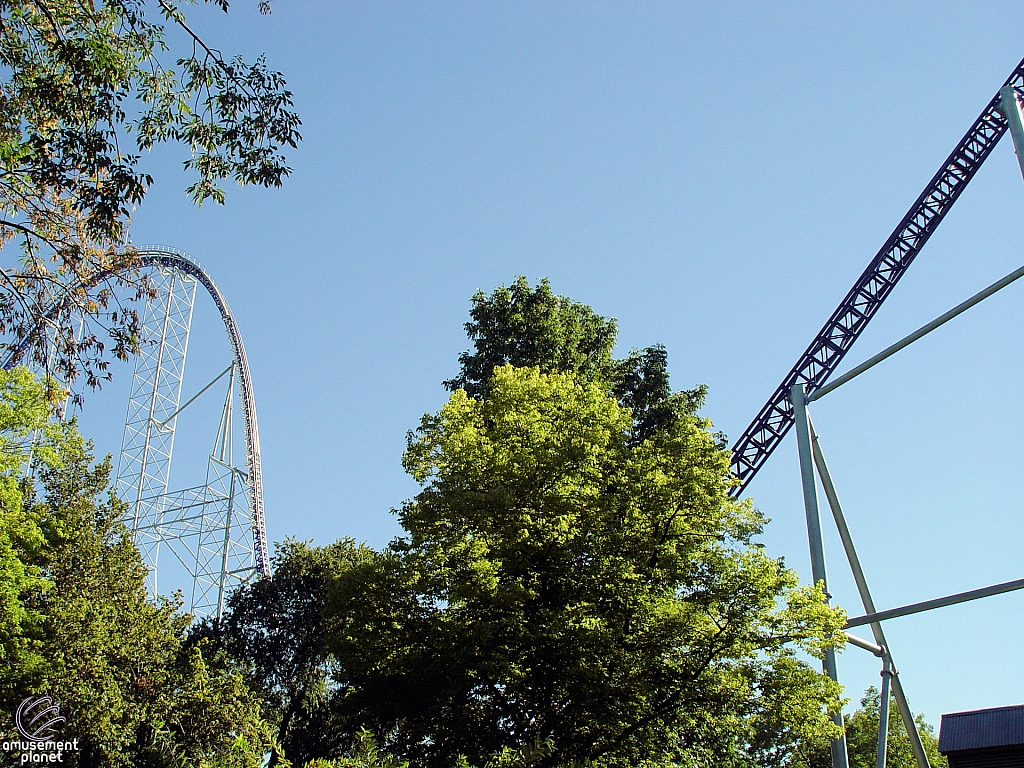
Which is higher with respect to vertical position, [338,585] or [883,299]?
[883,299]

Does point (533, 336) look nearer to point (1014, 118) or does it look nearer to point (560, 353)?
point (560, 353)

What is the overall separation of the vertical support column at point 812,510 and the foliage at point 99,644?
9.89m

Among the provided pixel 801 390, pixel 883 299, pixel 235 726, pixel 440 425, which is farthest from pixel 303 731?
pixel 883 299

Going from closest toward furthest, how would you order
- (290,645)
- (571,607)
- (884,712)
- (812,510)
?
1. (571,607)
2. (884,712)
3. (812,510)
4. (290,645)

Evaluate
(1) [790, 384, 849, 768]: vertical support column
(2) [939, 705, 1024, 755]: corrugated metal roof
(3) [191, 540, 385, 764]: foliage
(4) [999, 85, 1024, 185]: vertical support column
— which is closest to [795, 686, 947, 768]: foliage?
(2) [939, 705, 1024, 755]: corrugated metal roof

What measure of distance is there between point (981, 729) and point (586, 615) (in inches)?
404

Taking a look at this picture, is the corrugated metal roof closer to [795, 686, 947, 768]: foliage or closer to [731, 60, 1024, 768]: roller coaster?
[731, 60, 1024, 768]: roller coaster

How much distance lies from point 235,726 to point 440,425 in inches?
356

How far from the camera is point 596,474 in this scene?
14.3 meters

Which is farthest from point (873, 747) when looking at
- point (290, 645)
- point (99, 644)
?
point (99, 644)

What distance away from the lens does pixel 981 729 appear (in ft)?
59.0

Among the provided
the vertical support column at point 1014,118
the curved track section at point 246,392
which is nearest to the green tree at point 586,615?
the vertical support column at point 1014,118

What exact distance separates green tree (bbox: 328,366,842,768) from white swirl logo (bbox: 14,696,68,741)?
5.54 m

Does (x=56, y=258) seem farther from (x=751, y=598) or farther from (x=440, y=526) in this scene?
(x=751, y=598)
